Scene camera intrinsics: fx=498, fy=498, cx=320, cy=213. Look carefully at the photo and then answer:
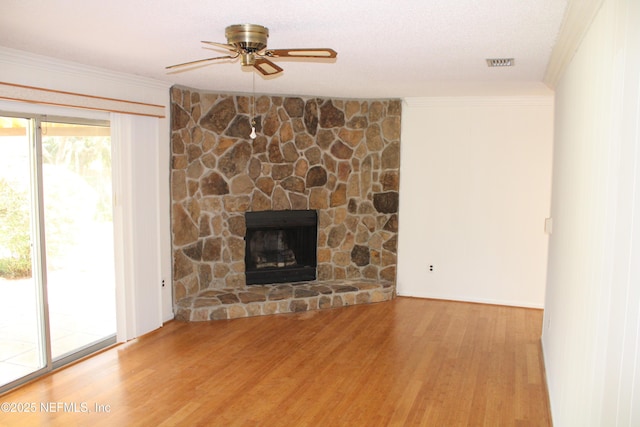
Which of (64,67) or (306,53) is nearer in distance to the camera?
(306,53)

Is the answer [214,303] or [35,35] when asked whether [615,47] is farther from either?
[214,303]

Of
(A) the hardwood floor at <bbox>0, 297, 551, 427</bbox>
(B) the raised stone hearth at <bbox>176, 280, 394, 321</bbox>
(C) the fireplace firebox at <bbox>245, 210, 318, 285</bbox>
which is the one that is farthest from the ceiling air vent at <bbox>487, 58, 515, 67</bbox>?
(B) the raised stone hearth at <bbox>176, 280, 394, 321</bbox>

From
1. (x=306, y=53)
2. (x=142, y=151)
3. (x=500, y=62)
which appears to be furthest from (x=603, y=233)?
(x=142, y=151)

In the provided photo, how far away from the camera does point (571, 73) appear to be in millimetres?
3047

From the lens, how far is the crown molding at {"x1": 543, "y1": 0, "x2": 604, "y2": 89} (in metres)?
2.17

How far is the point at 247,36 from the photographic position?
254cm

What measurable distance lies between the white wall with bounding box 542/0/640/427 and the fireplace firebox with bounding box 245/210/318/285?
338 centimetres

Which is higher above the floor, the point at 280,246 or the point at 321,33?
the point at 321,33

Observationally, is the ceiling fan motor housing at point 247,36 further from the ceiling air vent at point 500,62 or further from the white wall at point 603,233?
the ceiling air vent at point 500,62

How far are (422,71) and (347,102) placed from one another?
74.3 inches

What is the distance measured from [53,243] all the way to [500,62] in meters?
3.66

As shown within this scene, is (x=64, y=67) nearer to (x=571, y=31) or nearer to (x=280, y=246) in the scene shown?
(x=280, y=246)

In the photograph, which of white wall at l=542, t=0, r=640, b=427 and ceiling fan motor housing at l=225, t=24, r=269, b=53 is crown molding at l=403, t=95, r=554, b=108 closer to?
white wall at l=542, t=0, r=640, b=427

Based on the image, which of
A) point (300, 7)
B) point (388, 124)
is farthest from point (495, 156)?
point (300, 7)
